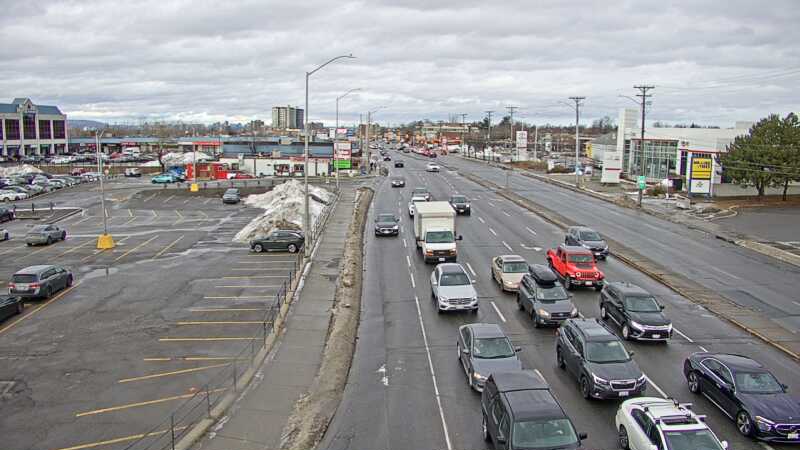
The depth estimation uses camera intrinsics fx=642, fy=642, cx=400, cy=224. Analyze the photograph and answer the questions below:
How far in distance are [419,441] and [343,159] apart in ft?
284

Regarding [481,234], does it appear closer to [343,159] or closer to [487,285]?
[487,285]

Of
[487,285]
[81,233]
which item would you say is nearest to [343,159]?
[81,233]

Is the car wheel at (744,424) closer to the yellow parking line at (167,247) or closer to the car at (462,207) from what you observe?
the yellow parking line at (167,247)

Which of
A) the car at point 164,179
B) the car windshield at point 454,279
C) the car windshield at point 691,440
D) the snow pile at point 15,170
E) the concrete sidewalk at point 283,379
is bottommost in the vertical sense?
the concrete sidewalk at point 283,379

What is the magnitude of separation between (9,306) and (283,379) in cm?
1421

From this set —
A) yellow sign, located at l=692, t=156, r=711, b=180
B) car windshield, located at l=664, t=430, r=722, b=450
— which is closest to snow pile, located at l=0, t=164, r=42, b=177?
yellow sign, located at l=692, t=156, r=711, b=180

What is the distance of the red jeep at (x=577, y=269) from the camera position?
93.0 ft

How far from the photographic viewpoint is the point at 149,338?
22.6 m

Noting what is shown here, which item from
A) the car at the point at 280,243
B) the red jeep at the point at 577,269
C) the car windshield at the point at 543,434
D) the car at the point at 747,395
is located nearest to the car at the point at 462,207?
the car at the point at 280,243

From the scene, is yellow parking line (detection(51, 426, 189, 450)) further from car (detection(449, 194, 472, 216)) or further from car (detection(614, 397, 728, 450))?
→ car (detection(449, 194, 472, 216))

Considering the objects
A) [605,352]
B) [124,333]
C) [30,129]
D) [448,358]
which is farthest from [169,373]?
[30,129]

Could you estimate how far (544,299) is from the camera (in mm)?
23484

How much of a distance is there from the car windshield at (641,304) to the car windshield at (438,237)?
520 inches

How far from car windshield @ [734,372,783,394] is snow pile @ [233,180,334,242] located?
3350 cm
